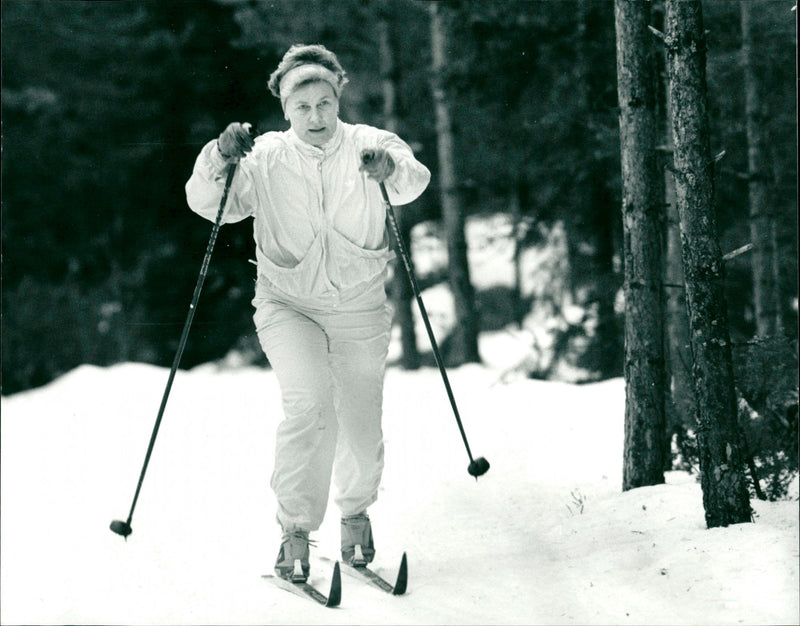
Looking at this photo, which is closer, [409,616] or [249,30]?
[409,616]

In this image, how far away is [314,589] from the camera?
17.9 ft

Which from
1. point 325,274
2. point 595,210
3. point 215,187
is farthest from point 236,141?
point 595,210

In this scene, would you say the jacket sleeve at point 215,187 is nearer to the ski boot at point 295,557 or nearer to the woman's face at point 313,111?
the woman's face at point 313,111

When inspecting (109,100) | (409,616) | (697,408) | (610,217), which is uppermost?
(109,100)

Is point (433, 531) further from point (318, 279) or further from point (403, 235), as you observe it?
point (403, 235)

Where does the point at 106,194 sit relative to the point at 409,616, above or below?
above

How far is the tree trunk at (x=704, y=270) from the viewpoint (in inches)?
223

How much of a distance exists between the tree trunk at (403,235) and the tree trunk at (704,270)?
8.14m

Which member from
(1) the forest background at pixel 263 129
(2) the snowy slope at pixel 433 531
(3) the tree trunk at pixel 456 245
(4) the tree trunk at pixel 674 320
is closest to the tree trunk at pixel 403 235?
(1) the forest background at pixel 263 129

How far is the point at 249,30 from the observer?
12.1 metres

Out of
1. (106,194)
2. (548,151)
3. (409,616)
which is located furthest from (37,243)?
(409,616)

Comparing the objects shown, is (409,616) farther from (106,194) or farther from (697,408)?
(106,194)

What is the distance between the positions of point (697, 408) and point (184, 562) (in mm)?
Answer: 2782

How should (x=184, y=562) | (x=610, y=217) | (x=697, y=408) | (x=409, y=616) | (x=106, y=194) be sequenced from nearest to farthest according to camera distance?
(x=409, y=616), (x=697, y=408), (x=184, y=562), (x=610, y=217), (x=106, y=194)
